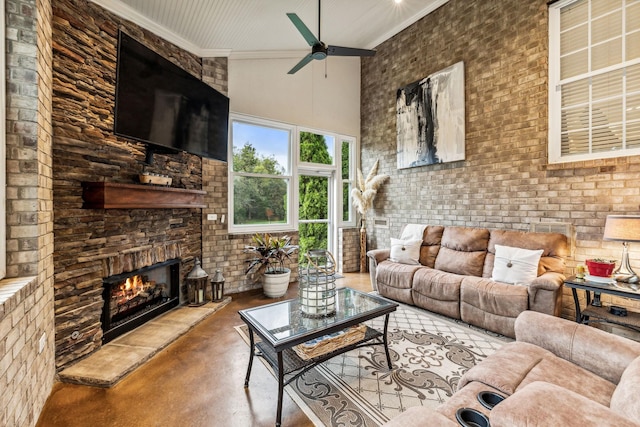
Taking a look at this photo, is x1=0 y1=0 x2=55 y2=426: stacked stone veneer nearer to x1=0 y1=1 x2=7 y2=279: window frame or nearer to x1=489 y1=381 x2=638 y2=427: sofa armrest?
→ x1=0 y1=1 x2=7 y2=279: window frame

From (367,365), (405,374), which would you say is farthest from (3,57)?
(405,374)

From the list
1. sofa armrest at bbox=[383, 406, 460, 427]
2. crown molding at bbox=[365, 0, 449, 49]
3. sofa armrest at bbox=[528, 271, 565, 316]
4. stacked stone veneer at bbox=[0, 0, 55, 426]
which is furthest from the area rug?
crown molding at bbox=[365, 0, 449, 49]

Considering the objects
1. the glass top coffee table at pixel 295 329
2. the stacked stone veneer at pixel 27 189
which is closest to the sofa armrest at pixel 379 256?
the glass top coffee table at pixel 295 329

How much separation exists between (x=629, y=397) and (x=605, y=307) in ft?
8.17

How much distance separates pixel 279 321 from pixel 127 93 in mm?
2305

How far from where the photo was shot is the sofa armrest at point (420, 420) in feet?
3.26

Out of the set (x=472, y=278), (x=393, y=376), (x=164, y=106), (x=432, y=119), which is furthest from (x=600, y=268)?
(x=164, y=106)

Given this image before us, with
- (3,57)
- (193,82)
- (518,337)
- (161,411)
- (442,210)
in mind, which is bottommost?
(161,411)

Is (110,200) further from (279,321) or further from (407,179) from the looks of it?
(407,179)

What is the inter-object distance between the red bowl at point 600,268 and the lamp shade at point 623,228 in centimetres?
29

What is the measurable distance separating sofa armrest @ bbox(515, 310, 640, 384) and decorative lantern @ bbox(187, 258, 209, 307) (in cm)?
341

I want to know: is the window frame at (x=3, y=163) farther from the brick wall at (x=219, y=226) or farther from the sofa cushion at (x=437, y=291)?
the sofa cushion at (x=437, y=291)

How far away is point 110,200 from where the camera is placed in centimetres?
254

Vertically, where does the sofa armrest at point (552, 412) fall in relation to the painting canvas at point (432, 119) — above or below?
below
